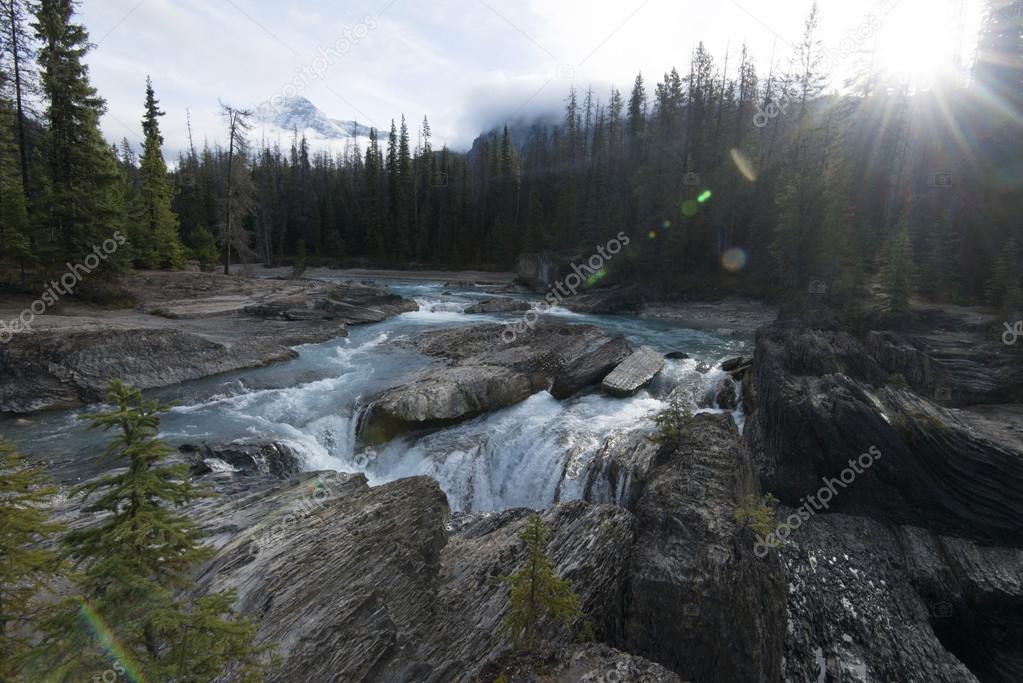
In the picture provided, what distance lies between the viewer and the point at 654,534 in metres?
7.54

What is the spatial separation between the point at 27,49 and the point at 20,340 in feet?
62.0

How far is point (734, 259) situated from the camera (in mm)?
44000

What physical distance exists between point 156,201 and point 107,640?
43510 mm

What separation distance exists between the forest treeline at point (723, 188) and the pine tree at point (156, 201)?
0.50ft

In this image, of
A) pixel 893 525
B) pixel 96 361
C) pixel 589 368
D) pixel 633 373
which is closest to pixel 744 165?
pixel 633 373

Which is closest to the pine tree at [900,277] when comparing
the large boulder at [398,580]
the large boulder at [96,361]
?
the large boulder at [398,580]

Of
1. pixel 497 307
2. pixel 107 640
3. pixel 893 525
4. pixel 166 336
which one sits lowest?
pixel 893 525

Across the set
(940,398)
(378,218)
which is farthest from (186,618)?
(378,218)

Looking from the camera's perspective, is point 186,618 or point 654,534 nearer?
point 186,618

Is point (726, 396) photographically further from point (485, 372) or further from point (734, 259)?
point (734, 259)

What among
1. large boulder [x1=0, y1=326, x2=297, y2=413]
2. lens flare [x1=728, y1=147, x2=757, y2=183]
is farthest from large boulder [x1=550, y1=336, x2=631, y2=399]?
lens flare [x1=728, y1=147, x2=757, y2=183]

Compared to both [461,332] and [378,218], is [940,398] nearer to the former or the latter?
[461,332]

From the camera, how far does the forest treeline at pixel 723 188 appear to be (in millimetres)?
23984

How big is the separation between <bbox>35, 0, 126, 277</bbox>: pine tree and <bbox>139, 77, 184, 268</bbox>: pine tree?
7.47m
